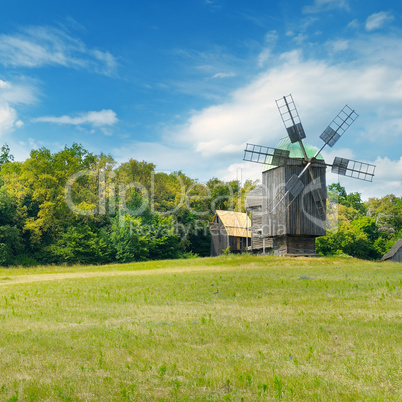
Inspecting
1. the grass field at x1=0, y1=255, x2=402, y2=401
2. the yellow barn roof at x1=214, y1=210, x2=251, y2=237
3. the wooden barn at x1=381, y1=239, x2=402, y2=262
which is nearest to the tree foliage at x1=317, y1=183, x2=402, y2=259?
the wooden barn at x1=381, y1=239, x2=402, y2=262

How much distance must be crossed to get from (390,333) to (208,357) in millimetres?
4840

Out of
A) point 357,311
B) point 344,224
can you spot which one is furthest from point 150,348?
point 344,224

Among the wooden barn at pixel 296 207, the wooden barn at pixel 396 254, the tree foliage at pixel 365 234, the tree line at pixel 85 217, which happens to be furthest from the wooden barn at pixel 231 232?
the wooden barn at pixel 396 254

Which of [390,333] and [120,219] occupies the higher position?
[120,219]

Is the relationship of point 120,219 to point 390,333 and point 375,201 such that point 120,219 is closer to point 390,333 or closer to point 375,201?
point 390,333

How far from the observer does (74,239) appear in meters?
55.0

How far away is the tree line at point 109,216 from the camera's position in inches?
2164

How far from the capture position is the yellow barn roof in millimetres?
62219

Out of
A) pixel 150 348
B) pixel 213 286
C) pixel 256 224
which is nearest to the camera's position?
pixel 150 348

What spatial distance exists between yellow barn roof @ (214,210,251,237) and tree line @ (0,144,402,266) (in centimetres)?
554

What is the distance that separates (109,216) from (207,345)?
54208 millimetres

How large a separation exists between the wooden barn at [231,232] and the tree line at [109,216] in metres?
4.19

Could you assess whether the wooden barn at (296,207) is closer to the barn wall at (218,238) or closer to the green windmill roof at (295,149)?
the green windmill roof at (295,149)

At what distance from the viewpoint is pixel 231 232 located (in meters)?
62.3
